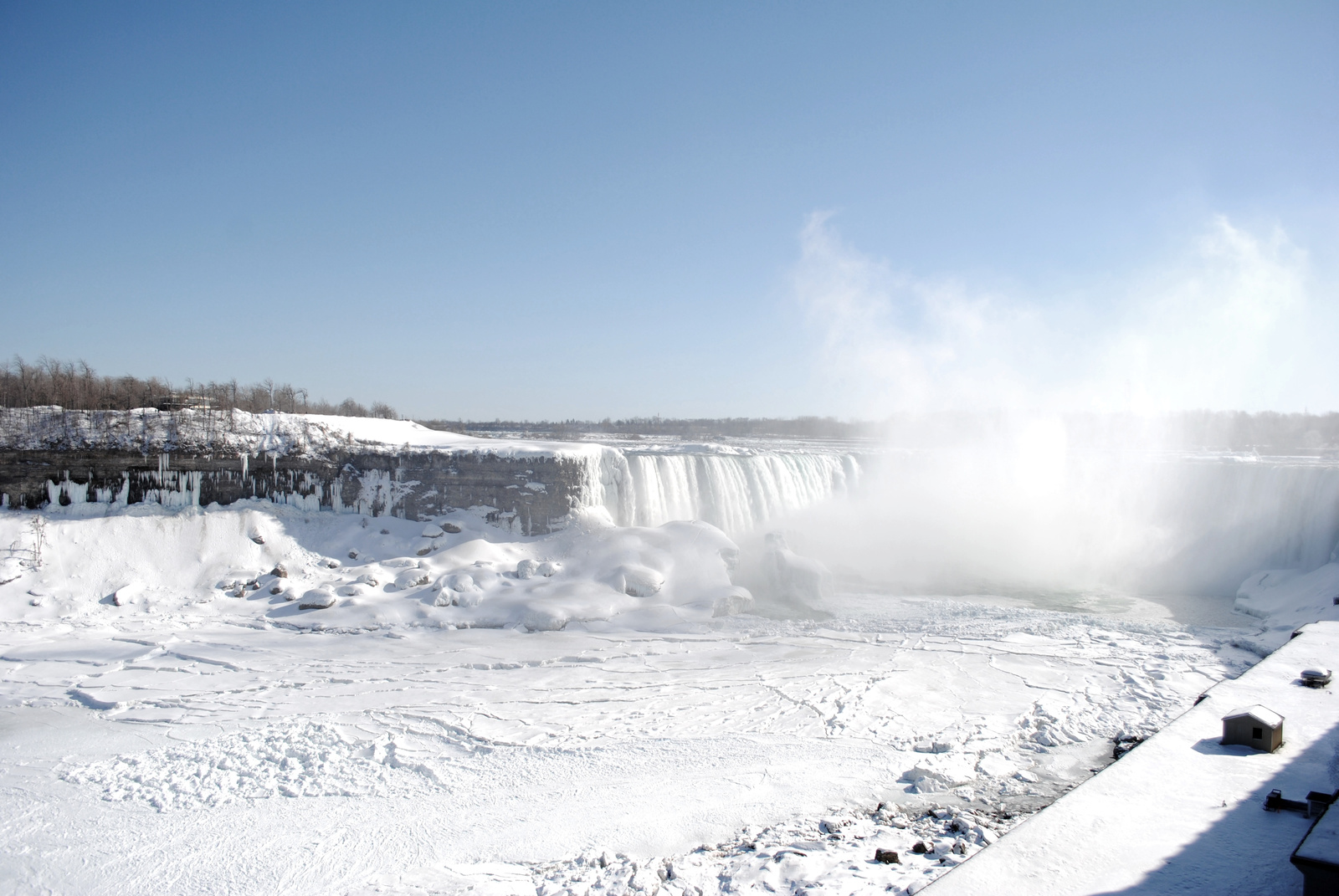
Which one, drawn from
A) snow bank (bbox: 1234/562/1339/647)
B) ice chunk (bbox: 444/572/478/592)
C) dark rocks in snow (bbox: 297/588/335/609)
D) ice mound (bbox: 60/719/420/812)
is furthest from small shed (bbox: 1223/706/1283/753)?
dark rocks in snow (bbox: 297/588/335/609)

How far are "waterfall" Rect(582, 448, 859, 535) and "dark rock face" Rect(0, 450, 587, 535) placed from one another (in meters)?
1.24

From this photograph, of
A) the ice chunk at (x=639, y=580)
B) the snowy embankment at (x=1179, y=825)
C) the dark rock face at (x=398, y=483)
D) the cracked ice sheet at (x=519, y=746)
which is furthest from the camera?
the dark rock face at (x=398, y=483)

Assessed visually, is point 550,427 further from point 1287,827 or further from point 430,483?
point 1287,827

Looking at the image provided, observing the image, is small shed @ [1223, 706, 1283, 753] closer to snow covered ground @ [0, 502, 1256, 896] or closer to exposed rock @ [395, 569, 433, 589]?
snow covered ground @ [0, 502, 1256, 896]

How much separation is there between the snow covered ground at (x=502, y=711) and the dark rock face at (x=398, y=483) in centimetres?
62

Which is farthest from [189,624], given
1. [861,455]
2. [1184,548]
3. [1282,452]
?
[1282,452]

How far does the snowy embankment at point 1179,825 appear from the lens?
5.11 meters

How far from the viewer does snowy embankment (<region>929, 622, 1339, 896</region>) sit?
5.11 meters

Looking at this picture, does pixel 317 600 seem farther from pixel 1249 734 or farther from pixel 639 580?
pixel 1249 734

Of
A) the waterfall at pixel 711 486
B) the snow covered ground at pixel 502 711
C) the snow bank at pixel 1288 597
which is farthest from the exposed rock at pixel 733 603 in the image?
the snow bank at pixel 1288 597

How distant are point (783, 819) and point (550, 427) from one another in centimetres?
7190

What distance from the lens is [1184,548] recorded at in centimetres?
2172

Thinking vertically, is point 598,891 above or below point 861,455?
below

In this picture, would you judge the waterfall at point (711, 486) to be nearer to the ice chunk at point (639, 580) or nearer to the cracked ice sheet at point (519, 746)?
the ice chunk at point (639, 580)
